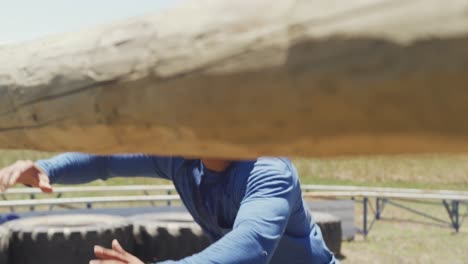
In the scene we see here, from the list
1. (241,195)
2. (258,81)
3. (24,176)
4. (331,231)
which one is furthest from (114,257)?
(331,231)

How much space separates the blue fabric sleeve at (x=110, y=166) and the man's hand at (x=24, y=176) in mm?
198

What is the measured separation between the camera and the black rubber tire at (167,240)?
3240 mm

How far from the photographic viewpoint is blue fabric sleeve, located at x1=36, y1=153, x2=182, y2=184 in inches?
68.4

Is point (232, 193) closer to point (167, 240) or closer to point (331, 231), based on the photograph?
point (167, 240)

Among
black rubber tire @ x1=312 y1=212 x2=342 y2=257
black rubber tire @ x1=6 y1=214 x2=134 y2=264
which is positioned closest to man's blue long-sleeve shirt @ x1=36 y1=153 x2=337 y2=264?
black rubber tire @ x1=6 y1=214 x2=134 y2=264

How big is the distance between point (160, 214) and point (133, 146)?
313cm

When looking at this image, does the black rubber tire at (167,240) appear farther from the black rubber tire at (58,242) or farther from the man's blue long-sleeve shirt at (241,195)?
the man's blue long-sleeve shirt at (241,195)

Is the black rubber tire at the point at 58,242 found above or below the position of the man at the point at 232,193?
below

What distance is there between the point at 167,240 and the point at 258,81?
286 cm

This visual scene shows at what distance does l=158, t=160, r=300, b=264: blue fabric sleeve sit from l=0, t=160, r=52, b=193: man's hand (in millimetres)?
348

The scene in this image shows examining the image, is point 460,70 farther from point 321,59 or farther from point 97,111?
point 97,111

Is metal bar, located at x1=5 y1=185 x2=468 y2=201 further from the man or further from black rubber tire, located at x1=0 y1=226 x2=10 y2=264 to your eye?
the man

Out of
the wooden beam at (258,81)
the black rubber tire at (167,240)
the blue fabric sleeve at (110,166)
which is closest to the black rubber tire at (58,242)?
the black rubber tire at (167,240)

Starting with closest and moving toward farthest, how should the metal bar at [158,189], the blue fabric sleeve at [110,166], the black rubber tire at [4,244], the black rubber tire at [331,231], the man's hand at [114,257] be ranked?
the man's hand at [114,257] → the blue fabric sleeve at [110,166] → the black rubber tire at [4,244] → the black rubber tire at [331,231] → the metal bar at [158,189]
